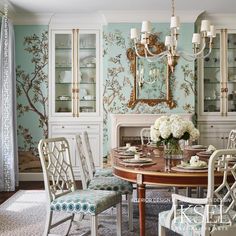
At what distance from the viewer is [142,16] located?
6363mm

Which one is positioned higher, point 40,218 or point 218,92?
point 218,92

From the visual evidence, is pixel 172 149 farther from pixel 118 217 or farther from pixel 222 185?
pixel 222 185

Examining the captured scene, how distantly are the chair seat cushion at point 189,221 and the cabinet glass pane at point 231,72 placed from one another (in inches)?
158

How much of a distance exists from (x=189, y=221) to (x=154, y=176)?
0.49m

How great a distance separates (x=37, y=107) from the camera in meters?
6.65

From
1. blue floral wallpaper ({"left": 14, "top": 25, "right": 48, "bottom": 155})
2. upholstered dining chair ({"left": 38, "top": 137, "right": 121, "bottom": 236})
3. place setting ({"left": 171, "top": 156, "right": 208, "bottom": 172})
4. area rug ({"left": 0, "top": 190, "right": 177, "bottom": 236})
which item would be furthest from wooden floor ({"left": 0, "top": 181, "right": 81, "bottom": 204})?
place setting ({"left": 171, "top": 156, "right": 208, "bottom": 172})

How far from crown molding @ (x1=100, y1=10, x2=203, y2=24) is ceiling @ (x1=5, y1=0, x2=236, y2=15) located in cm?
10

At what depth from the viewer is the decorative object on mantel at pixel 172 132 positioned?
3469 mm

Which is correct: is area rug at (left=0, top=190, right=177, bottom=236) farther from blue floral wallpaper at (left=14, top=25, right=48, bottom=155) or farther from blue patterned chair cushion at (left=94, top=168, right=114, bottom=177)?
blue floral wallpaper at (left=14, top=25, right=48, bottom=155)

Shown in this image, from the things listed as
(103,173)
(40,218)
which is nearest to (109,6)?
(103,173)

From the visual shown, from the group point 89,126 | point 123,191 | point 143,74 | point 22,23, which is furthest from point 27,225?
point 22,23

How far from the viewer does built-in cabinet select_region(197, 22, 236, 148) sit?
21.6ft

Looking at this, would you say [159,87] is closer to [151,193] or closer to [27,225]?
[151,193]

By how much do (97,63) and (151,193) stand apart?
91.4 inches
